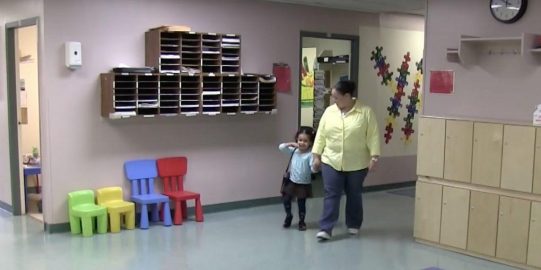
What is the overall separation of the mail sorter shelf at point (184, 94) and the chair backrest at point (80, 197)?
0.75m

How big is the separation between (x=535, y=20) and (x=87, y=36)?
12.8 ft

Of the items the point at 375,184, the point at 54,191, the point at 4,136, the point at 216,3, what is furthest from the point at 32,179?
the point at 375,184

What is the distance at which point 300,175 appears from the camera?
5.69m

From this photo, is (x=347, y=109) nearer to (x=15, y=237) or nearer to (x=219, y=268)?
(x=219, y=268)

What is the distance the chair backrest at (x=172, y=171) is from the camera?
19.9ft

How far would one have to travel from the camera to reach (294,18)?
700 centimetres

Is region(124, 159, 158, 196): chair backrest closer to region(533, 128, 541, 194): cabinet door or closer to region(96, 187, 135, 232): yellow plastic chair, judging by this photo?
region(96, 187, 135, 232): yellow plastic chair

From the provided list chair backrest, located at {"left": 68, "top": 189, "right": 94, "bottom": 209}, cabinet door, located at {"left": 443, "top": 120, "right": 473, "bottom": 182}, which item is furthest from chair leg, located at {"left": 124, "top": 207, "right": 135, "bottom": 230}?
cabinet door, located at {"left": 443, "top": 120, "right": 473, "bottom": 182}

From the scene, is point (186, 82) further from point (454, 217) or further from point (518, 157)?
point (518, 157)

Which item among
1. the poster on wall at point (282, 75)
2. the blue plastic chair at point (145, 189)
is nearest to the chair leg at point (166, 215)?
the blue plastic chair at point (145, 189)

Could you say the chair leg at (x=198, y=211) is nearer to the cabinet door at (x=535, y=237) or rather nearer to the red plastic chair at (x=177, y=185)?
the red plastic chair at (x=177, y=185)

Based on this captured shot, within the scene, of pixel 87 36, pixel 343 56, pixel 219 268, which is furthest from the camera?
pixel 343 56

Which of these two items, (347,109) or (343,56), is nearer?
(347,109)

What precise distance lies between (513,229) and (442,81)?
1402mm
